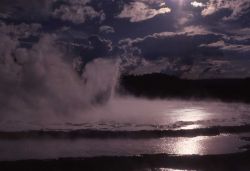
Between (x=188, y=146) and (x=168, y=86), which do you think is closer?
(x=188, y=146)

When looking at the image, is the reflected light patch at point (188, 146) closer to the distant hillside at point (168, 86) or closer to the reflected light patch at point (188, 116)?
the reflected light patch at point (188, 116)

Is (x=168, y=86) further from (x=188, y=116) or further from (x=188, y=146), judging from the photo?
(x=188, y=146)

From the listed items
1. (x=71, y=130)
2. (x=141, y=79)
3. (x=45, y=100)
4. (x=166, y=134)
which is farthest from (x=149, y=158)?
(x=141, y=79)

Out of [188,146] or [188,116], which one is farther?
[188,116]

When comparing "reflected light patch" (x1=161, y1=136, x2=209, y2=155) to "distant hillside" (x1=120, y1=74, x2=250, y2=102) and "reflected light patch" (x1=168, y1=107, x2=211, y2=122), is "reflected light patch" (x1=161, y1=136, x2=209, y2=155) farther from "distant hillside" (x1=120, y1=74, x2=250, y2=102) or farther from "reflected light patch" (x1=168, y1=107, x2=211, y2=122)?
"distant hillside" (x1=120, y1=74, x2=250, y2=102)

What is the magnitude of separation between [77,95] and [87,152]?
33.7 m

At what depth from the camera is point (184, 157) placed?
20109mm

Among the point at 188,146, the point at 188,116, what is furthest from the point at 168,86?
the point at 188,146

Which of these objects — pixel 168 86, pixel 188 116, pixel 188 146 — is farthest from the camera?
pixel 168 86

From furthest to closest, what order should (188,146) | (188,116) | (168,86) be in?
(168,86), (188,116), (188,146)

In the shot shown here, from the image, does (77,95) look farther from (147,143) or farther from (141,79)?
(141,79)

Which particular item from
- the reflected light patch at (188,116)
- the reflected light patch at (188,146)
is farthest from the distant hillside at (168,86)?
the reflected light patch at (188,146)

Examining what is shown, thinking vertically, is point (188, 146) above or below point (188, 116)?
above

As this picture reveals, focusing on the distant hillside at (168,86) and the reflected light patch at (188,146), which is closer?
the reflected light patch at (188,146)
